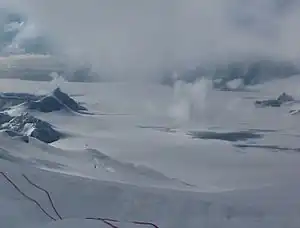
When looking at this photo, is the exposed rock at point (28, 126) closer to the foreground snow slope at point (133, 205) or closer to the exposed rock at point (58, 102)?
the exposed rock at point (58, 102)

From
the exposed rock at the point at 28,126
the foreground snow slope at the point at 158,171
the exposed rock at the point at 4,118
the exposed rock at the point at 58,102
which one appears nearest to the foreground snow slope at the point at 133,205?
the foreground snow slope at the point at 158,171

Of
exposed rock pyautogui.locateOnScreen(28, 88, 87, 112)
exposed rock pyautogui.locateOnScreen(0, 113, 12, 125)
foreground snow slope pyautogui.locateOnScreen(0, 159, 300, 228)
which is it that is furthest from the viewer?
exposed rock pyautogui.locateOnScreen(0, 113, 12, 125)

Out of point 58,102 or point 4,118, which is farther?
point 4,118

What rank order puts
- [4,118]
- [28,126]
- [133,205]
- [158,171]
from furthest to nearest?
[28,126], [4,118], [158,171], [133,205]

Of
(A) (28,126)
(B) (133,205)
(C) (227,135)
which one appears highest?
(A) (28,126)

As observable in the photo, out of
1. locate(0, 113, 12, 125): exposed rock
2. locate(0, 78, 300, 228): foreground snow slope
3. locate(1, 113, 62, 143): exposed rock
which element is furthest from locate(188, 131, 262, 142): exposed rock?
locate(0, 113, 12, 125): exposed rock

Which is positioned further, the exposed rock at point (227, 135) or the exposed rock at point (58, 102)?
the exposed rock at point (58, 102)

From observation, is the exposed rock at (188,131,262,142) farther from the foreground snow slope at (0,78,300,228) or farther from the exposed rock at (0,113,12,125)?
the exposed rock at (0,113,12,125)

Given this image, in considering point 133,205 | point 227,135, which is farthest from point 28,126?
point 133,205

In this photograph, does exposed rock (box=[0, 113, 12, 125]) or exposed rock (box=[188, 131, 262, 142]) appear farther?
exposed rock (box=[0, 113, 12, 125])

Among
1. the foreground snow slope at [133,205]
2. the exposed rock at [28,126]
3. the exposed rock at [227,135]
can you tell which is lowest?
the foreground snow slope at [133,205]

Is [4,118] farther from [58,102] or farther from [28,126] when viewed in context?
[58,102]

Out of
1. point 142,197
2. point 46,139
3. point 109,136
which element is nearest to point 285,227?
point 142,197

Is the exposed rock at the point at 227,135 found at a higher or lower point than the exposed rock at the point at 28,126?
lower
